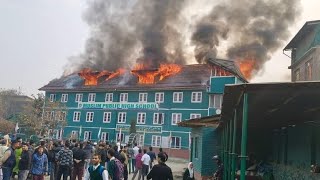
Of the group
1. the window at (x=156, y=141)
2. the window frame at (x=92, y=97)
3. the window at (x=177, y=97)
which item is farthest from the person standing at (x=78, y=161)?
the window frame at (x=92, y=97)

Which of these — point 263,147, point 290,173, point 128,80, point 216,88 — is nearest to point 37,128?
point 128,80

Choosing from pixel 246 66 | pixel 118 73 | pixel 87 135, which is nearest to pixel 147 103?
pixel 118 73

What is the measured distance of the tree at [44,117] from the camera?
4841cm

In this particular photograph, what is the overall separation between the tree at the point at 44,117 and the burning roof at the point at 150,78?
3306 mm

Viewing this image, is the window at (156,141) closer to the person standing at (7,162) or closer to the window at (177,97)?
the window at (177,97)

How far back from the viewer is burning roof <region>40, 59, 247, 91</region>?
46.2 m

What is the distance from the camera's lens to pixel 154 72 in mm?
52031

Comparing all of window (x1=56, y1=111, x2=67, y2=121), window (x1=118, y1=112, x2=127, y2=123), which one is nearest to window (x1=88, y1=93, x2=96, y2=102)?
window (x1=56, y1=111, x2=67, y2=121)

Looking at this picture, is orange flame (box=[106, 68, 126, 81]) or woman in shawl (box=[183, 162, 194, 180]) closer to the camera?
woman in shawl (box=[183, 162, 194, 180])

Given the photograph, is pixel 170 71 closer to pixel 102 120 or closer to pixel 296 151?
pixel 102 120

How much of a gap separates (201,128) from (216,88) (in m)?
23.7

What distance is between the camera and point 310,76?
25.3m

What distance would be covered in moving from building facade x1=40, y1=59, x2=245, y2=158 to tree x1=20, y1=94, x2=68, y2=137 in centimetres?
196

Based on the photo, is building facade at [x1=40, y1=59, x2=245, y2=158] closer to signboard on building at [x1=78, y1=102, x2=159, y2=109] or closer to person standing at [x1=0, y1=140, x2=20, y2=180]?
signboard on building at [x1=78, y1=102, x2=159, y2=109]
